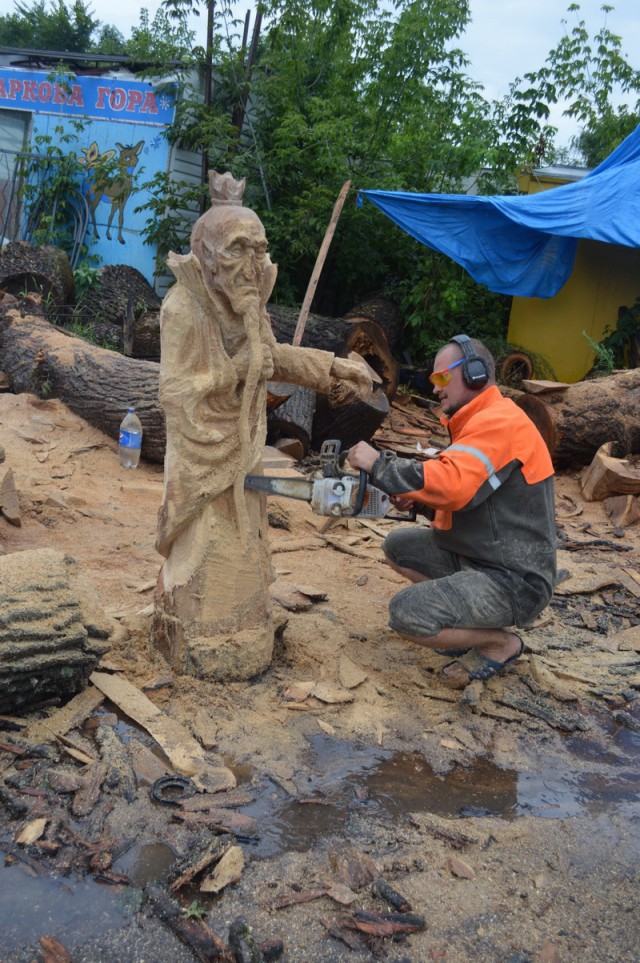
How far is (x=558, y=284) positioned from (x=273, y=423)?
4.41 metres

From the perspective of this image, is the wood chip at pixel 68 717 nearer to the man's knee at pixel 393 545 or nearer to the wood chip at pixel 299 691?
the wood chip at pixel 299 691

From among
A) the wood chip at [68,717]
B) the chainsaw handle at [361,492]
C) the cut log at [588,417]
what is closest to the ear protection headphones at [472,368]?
the chainsaw handle at [361,492]

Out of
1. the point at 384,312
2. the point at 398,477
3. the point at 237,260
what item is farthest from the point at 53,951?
the point at 384,312

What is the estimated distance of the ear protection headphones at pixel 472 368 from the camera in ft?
11.7

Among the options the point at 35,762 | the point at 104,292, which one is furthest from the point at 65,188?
the point at 35,762

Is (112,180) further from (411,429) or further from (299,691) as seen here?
(299,691)

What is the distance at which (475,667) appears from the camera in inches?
150

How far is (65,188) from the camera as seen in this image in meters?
12.0

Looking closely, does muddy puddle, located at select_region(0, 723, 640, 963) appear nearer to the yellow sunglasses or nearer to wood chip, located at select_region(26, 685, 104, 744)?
wood chip, located at select_region(26, 685, 104, 744)

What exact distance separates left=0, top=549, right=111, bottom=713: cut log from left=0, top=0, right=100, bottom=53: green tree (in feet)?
79.2

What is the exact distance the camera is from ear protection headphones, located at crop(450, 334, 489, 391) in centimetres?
358

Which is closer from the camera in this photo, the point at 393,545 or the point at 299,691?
the point at 299,691

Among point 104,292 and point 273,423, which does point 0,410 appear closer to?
point 273,423

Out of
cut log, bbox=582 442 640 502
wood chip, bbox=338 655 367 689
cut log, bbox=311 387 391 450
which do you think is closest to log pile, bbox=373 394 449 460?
cut log, bbox=311 387 391 450
